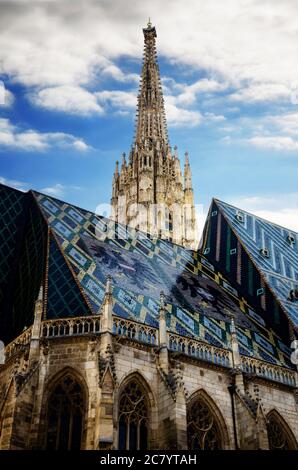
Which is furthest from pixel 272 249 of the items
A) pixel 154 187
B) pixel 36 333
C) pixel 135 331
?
pixel 154 187

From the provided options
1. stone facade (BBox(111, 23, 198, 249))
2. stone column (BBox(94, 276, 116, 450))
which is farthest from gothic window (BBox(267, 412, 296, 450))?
stone facade (BBox(111, 23, 198, 249))

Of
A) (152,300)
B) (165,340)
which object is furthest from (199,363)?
(152,300)

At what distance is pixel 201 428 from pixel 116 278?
532cm

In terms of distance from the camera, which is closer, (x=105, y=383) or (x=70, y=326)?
(x=105, y=383)

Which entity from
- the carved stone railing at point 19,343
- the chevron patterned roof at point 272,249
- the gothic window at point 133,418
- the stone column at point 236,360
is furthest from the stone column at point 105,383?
the chevron patterned roof at point 272,249

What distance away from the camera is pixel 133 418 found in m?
15.5

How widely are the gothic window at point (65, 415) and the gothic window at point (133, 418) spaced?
1035 millimetres

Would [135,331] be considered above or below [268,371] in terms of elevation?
above

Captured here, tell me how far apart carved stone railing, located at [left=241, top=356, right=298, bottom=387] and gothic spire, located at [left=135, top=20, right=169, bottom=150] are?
28.1 meters

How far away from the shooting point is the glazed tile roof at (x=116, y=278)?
17.9 meters

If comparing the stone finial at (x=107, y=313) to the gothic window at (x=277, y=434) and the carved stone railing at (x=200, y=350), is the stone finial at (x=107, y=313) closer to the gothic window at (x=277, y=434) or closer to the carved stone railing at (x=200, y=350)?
the carved stone railing at (x=200, y=350)

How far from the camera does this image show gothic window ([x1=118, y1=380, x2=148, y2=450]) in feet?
49.9

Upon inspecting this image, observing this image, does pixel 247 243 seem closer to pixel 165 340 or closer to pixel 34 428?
pixel 165 340

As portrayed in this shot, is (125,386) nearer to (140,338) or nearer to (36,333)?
(140,338)
